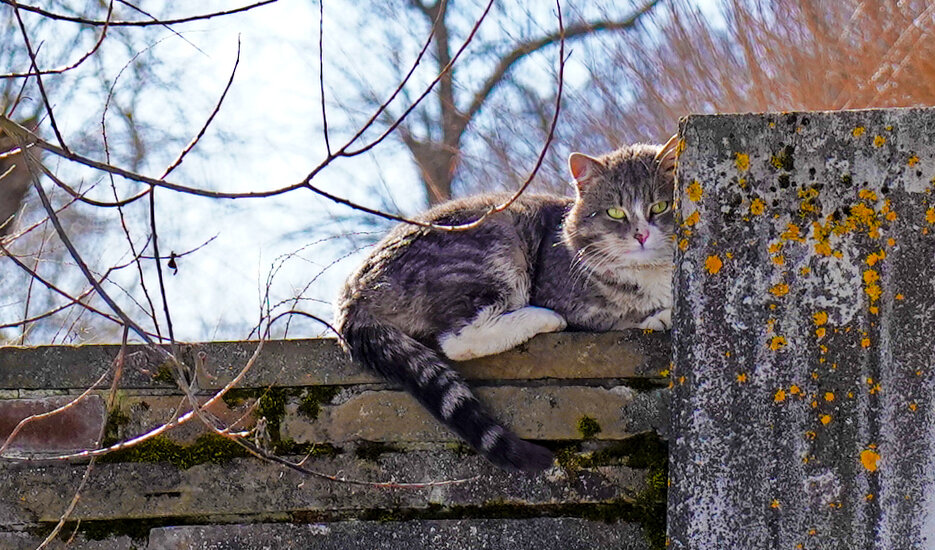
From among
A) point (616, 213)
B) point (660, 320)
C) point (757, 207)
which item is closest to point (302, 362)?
point (660, 320)

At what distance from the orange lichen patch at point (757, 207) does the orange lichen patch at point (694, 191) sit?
0.10 metres

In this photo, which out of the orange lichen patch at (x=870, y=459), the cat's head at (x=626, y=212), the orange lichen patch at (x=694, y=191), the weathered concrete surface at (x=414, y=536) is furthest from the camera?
the cat's head at (x=626, y=212)

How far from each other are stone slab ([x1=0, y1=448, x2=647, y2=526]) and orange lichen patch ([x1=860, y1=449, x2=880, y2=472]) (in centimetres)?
64

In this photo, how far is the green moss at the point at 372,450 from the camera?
2.62 meters

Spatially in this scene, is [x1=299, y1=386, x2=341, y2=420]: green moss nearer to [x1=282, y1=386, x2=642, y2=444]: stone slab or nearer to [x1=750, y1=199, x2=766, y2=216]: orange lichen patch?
[x1=282, y1=386, x2=642, y2=444]: stone slab

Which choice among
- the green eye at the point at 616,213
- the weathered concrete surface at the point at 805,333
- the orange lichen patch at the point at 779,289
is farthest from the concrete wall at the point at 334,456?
the green eye at the point at 616,213

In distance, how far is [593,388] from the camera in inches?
101

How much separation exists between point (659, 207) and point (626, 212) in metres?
0.11

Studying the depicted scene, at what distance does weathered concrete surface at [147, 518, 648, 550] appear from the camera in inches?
96.7

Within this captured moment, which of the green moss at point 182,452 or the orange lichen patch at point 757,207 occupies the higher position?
the orange lichen patch at point 757,207

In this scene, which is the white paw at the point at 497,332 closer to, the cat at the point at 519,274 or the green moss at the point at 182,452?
the cat at the point at 519,274

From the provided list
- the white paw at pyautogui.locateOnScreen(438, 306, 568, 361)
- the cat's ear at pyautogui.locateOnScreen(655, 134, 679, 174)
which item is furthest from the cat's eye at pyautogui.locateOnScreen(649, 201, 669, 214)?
the white paw at pyautogui.locateOnScreen(438, 306, 568, 361)

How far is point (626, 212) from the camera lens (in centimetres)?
356

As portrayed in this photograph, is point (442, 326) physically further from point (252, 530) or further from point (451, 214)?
point (252, 530)
